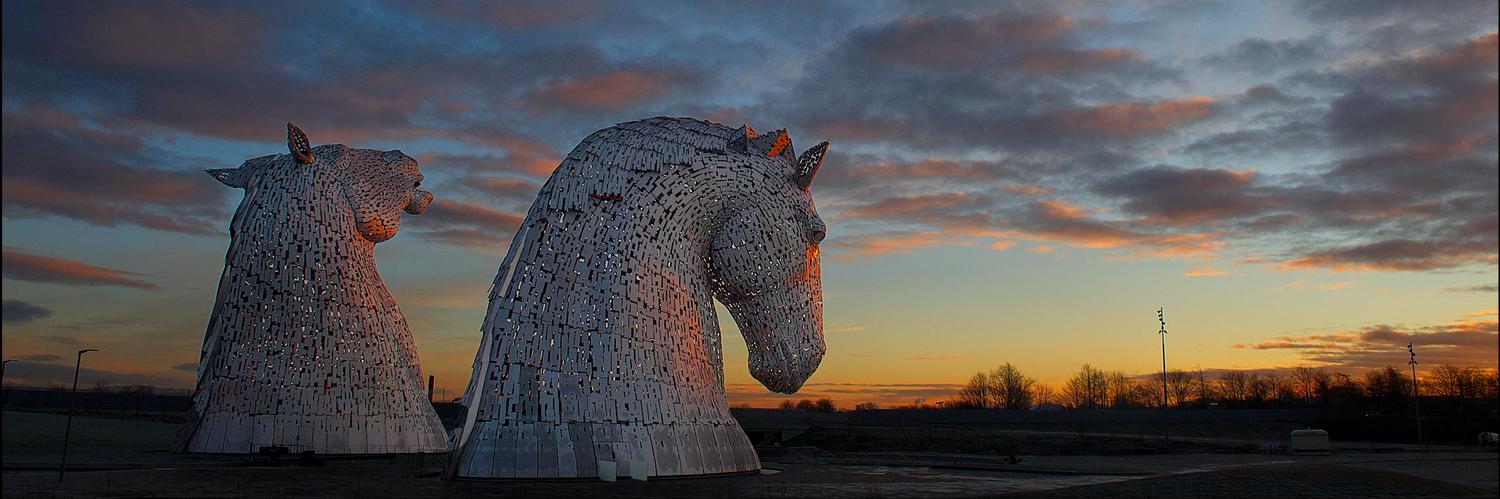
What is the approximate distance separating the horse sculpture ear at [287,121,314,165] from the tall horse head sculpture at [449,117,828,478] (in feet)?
24.4

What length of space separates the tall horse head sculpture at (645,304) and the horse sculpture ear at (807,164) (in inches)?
1.3

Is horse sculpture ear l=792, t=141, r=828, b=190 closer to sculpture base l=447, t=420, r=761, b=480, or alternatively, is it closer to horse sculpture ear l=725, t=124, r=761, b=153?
horse sculpture ear l=725, t=124, r=761, b=153

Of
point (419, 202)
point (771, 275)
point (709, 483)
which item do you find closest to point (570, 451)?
point (709, 483)

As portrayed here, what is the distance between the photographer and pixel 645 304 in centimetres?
1424

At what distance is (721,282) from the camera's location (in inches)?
621

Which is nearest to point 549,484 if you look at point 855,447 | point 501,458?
point 501,458

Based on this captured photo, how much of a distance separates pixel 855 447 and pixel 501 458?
94.6 feet

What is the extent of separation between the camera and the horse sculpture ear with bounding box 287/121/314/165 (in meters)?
19.5

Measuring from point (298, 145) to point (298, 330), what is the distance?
3599 mm

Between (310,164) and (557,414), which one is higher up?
(310,164)

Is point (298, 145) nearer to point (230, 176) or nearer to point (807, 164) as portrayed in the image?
point (230, 176)

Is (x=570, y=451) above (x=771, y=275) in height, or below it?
below

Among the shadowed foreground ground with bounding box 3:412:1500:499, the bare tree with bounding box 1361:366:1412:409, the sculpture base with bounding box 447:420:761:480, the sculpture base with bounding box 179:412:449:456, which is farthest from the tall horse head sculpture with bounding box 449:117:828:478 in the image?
the bare tree with bounding box 1361:366:1412:409

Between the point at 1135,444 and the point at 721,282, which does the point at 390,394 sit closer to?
the point at 721,282
